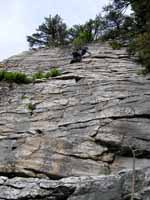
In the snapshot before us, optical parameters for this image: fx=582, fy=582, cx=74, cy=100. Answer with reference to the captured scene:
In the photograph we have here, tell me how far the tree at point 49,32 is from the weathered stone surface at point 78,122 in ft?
30.6

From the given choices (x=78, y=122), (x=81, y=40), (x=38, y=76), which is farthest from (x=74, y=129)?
(x=81, y=40)

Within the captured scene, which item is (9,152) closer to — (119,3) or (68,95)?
(68,95)

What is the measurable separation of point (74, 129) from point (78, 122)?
45 centimetres

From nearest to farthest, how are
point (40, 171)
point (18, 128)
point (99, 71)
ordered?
1. point (40, 171)
2. point (18, 128)
3. point (99, 71)

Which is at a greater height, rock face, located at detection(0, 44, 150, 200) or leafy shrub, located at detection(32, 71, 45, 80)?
leafy shrub, located at detection(32, 71, 45, 80)

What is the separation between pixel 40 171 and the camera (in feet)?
57.9

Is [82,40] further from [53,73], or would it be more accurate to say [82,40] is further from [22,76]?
[22,76]

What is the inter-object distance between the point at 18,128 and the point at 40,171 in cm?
296

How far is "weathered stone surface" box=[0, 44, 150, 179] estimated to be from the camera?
1780 cm

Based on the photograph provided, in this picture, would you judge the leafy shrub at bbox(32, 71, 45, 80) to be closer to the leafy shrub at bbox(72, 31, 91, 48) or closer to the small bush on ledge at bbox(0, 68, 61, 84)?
the small bush on ledge at bbox(0, 68, 61, 84)

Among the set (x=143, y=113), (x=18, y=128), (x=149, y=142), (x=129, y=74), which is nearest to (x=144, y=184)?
(x=149, y=142)

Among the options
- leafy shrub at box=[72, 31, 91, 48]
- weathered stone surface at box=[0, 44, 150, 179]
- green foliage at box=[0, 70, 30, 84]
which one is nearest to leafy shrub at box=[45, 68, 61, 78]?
weathered stone surface at box=[0, 44, 150, 179]

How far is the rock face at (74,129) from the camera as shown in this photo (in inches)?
663

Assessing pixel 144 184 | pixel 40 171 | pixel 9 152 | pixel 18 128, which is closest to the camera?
pixel 144 184
